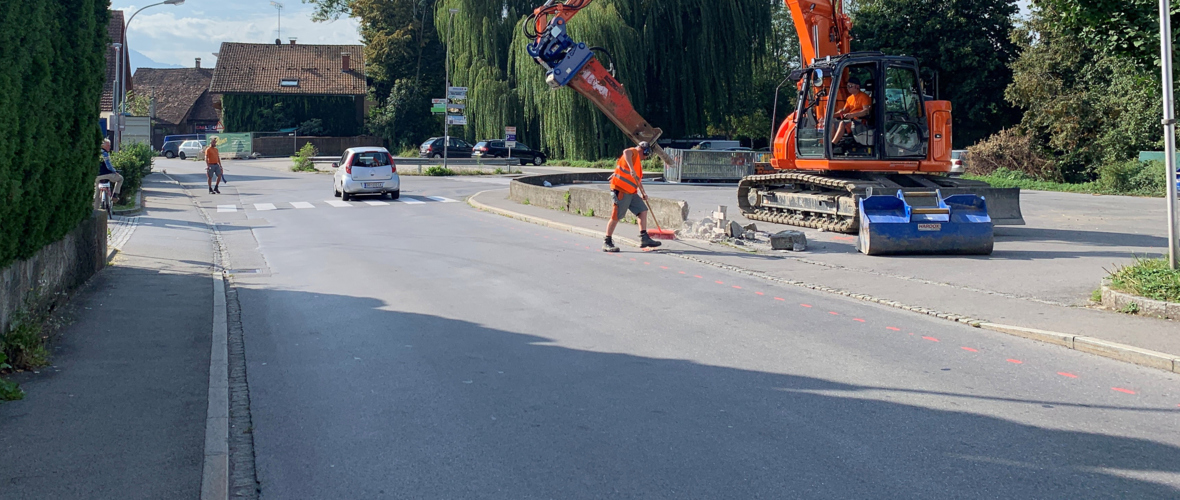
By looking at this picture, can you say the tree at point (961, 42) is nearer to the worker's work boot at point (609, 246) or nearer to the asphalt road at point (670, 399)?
the worker's work boot at point (609, 246)

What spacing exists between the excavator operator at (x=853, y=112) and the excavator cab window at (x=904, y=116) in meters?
0.38

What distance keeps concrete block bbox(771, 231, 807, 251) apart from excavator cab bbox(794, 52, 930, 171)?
332cm

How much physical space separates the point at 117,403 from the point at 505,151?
148 feet

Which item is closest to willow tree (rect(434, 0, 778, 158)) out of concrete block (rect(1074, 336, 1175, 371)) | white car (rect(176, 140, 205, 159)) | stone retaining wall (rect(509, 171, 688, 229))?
stone retaining wall (rect(509, 171, 688, 229))

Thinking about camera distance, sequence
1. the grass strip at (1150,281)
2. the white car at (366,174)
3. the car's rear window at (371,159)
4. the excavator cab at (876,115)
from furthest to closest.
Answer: the car's rear window at (371,159)
the white car at (366,174)
the excavator cab at (876,115)
the grass strip at (1150,281)

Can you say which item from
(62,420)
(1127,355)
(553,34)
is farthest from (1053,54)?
(62,420)

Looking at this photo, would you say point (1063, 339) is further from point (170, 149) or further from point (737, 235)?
point (170, 149)

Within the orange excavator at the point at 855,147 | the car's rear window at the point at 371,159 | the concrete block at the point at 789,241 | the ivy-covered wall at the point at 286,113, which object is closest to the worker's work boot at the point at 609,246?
the concrete block at the point at 789,241

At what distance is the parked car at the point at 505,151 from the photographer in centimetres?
4969

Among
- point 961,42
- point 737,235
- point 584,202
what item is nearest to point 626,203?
point 737,235

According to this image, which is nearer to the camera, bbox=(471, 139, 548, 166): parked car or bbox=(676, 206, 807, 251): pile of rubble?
bbox=(676, 206, 807, 251): pile of rubble

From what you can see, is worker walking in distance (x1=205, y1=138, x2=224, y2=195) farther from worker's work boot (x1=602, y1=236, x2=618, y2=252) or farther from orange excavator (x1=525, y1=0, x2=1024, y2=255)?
worker's work boot (x1=602, y1=236, x2=618, y2=252)

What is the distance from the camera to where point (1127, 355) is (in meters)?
7.52

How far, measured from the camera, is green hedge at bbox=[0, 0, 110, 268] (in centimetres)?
684
